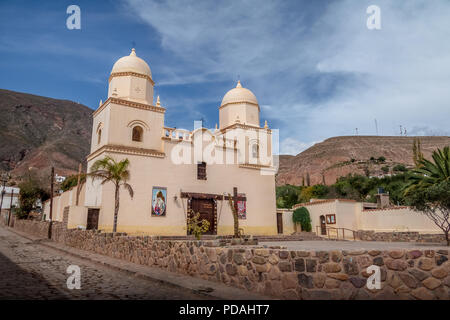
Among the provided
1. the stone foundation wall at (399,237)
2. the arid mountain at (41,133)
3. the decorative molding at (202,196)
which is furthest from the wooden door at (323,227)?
the arid mountain at (41,133)

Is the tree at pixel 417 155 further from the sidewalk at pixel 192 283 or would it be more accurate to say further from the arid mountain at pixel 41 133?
the arid mountain at pixel 41 133

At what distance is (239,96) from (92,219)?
45.1 ft

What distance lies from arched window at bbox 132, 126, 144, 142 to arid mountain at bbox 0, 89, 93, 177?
170ft

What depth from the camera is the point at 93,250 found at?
13219 mm

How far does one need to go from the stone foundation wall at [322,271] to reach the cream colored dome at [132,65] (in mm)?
16151

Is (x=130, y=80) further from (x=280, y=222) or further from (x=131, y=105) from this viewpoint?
(x=280, y=222)

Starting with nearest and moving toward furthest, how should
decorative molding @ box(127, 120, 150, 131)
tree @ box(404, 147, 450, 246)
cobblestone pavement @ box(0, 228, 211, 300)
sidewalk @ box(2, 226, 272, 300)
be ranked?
sidewalk @ box(2, 226, 272, 300) → cobblestone pavement @ box(0, 228, 211, 300) → tree @ box(404, 147, 450, 246) → decorative molding @ box(127, 120, 150, 131)

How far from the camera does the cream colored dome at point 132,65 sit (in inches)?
824

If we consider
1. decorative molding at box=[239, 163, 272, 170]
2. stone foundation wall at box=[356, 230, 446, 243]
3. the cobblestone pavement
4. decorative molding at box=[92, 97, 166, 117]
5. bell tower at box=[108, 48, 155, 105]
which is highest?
bell tower at box=[108, 48, 155, 105]

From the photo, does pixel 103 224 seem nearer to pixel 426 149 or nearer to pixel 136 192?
pixel 136 192

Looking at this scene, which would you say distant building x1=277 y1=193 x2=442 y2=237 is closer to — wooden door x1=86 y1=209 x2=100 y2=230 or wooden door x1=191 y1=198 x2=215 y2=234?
wooden door x1=191 y1=198 x2=215 y2=234

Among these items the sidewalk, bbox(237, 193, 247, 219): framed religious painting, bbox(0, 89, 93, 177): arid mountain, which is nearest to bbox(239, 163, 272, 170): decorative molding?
bbox(237, 193, 247, 219): framed religious painting

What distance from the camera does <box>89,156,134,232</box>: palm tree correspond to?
17250mm

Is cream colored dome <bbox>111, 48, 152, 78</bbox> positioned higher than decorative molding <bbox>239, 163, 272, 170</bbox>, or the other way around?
cream colored dome <bbox>111, 48, 152, 78</bbox>
